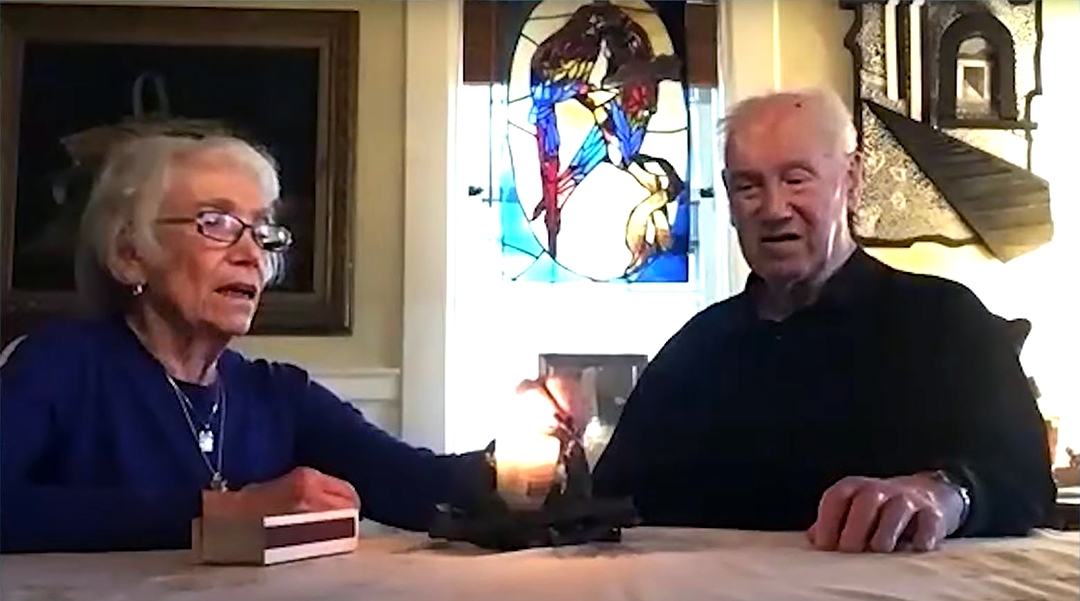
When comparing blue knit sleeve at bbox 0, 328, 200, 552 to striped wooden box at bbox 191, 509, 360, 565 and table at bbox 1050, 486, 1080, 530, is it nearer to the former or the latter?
striped wooden box at bbox 191, 509, 360, 565

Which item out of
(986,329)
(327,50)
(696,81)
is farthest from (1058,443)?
(327,50)

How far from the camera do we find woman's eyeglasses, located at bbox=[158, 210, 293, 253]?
84 centimetres

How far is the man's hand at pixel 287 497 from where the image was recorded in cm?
72

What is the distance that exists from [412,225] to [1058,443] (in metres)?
0.50

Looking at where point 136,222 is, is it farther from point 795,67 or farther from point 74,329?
point 795,67

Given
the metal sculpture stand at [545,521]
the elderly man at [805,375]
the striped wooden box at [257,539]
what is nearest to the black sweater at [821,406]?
the elderly man at [805,375]

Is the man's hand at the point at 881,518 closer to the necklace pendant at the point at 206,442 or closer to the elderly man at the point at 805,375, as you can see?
the elderly man at the point at 805,375

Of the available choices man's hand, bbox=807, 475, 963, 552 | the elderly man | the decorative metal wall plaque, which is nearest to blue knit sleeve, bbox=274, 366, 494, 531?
the elderly man

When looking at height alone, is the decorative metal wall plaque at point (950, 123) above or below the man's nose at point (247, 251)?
above

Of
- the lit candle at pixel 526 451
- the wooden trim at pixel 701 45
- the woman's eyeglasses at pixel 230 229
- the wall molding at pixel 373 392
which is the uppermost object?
the wooden trim at pixel 701 45

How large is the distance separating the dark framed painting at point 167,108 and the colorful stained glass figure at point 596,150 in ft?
0.44

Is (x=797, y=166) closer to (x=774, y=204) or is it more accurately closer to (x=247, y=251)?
(x=774, y=204)

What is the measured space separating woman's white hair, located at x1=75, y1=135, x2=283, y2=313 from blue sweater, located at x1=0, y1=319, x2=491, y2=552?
37mm

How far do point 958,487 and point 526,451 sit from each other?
11.3 inches
